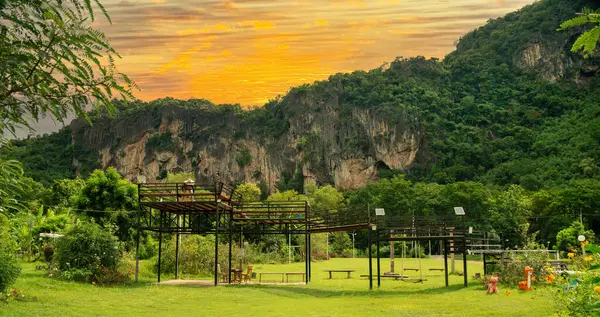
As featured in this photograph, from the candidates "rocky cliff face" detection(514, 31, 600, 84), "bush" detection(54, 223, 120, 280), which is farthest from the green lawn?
"rocky cliff face" detection(514, 31, 600, 84)

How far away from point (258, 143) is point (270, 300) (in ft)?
402

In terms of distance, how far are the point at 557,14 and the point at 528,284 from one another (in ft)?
490

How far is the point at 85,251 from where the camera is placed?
23844mm

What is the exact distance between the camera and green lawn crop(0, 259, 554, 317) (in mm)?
16859

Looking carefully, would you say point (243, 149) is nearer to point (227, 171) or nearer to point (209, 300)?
point (227, 171)

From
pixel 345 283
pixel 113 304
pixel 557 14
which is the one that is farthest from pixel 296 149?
pixel 113 304

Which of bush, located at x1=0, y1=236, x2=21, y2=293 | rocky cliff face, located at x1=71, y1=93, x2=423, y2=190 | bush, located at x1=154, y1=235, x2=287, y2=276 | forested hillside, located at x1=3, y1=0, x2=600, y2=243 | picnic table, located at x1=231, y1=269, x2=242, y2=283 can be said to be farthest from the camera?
rocky cliff face, located at x1=71, y1=93, x2=423, y2=190

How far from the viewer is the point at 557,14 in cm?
15425

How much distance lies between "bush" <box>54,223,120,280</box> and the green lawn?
3.80ft

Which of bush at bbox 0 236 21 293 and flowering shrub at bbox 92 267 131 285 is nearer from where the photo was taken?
bush at bbox 0 236 21 293

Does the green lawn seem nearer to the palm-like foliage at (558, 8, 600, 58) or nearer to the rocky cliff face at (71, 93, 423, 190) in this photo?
the palm-like foliage at (558, 8, 600, 58)

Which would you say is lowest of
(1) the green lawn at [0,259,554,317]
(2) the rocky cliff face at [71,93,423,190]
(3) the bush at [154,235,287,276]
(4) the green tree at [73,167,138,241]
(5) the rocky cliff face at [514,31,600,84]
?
(1) the green lawn at [0,259,554,317]

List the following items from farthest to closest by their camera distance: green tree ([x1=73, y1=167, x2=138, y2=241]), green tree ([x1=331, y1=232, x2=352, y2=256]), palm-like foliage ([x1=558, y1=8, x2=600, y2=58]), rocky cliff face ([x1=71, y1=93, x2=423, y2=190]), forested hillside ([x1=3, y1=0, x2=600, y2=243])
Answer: rocky cliff face ([x1=71, y1=93, x2=423, y2=190]) → forested hillside ([x1=3, y1=0, x2=600, y2=243]) → green tree ([x1=331, y1=232, x2=352, y2=256]) → green tree ([x1=73, y1=167, x2=138, y2=241]) → palm-like foliage ([x1=558, y1=8, x2=600, y2=58])

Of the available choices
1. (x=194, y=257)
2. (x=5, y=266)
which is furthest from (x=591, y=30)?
(x=194, y=257)
